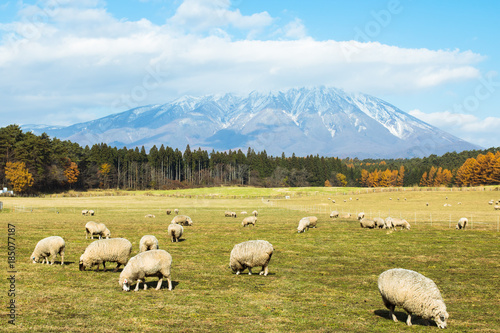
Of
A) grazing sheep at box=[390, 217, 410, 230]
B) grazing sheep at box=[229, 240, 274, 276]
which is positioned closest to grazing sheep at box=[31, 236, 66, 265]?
grazing sheep at box=[229, 240, 274, 276]

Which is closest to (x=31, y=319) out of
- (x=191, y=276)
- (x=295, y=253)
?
(x=191, y=276)

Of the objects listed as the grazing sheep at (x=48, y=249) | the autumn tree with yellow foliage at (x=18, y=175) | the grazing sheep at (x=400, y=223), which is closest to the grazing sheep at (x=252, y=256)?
the grazing sheep at (x=48, y=249)

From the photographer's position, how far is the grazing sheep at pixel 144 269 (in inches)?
616

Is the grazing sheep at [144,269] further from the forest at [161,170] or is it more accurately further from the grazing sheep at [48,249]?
the forest at [161,170]

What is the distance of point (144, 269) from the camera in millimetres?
15734

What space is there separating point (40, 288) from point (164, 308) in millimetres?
5657

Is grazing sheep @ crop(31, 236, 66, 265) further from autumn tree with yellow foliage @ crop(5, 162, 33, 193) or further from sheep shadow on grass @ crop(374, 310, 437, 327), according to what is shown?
autumn tree with yellow foliage @ crop(5, 162, 33, 193)

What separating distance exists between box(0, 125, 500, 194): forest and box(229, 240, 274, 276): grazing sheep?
102 metres

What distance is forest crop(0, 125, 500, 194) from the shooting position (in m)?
110

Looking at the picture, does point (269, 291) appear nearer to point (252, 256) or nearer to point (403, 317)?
point (252, 256)

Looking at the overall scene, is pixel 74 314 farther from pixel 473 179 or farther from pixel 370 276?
pixel 473 179

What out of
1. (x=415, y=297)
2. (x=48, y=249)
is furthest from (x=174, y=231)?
(x=415, y=297)

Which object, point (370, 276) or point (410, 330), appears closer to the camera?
point (410, 330)

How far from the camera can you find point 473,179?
140 meters
